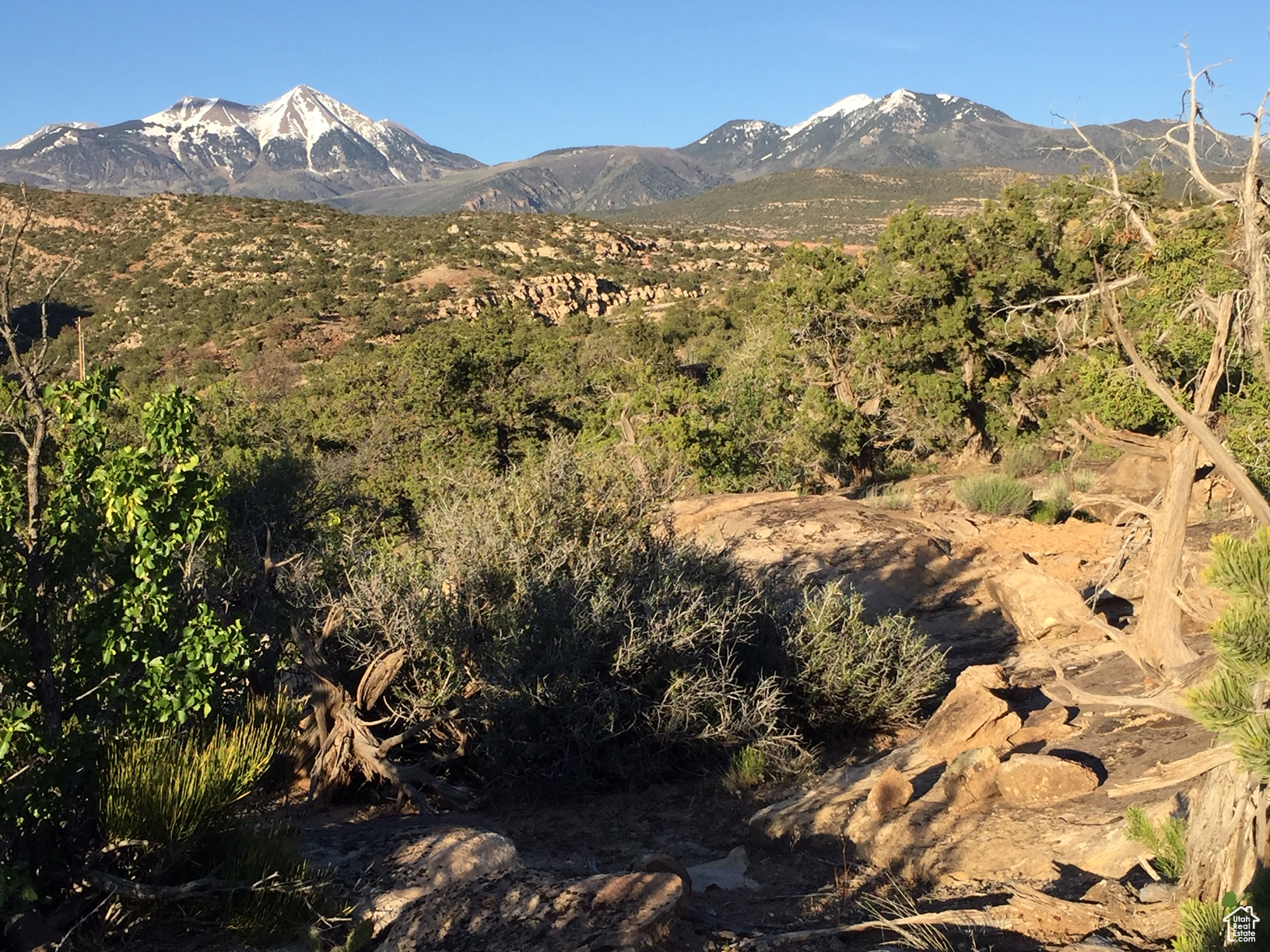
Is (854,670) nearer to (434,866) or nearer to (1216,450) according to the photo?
(1216,450)

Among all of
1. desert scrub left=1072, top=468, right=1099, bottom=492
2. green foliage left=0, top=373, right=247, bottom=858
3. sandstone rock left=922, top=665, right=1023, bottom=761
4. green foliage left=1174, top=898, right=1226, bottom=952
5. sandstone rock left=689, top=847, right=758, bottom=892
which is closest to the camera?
green foliage left=1174, top=898, right=1226, bottom=952

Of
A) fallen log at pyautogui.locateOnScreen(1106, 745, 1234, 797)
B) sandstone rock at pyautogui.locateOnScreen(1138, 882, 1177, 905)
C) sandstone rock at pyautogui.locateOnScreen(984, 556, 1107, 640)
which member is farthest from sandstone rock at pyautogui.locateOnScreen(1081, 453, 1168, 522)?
fallen log at pyautogui.locateOnScreen(1106, 745, 1234, 797)

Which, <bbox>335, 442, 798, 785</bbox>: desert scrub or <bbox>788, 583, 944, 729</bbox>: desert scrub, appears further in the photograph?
<bbox>788, 583, 944, 729</bbox>: desert scrub

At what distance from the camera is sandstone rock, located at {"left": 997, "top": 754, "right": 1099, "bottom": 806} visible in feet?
17.7

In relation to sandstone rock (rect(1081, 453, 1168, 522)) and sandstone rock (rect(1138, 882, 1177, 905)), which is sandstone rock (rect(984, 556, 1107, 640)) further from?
sandstone rock (rect(1138, 882, 1177, 905))

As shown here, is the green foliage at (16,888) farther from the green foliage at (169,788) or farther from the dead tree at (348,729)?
the dead tree at (348,729)

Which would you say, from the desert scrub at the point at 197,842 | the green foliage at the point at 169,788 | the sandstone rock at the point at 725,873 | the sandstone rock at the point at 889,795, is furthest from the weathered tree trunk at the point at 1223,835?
the green foliage at the point at 169,788

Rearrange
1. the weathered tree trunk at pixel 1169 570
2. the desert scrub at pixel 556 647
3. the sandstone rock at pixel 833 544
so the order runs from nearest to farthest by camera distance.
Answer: the weathered tree trunk at pixel 1169 570, the desert scrub at pixel 556 647, the sandstone rock at pixel 833 544

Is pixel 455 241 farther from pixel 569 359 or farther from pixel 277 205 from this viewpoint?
pixel 569 359

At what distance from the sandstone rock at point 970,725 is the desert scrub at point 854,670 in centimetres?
99

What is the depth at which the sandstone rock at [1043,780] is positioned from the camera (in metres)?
5.39

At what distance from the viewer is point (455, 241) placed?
51.2 m

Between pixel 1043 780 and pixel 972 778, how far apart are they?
36cm

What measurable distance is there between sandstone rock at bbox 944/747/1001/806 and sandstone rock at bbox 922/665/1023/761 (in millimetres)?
439
